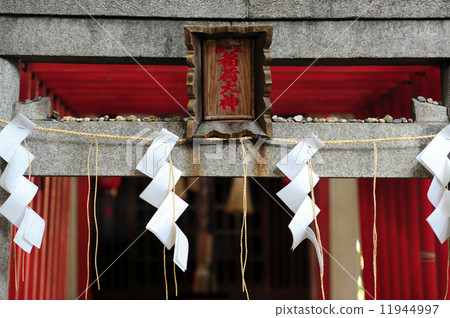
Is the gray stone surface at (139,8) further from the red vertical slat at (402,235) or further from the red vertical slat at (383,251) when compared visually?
the red vertical slat at (383,251)

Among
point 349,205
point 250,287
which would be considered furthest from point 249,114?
point 250,287

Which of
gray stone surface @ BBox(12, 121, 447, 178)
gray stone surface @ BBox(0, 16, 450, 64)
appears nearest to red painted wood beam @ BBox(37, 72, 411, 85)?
gray stone surface @ BBox(0, 16, 450, 64)

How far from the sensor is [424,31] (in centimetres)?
316

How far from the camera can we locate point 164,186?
9.85ft

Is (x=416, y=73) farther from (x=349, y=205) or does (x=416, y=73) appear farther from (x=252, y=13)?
(x=349, y=205)

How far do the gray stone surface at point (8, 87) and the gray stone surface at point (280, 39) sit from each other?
0.14 metres

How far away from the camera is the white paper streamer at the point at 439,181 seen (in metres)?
2.98

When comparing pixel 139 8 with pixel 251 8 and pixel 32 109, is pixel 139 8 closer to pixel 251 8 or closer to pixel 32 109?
pixel 251 8

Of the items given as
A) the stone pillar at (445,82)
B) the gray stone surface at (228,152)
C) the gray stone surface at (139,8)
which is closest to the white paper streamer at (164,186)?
the gray stone surface at (228,152)

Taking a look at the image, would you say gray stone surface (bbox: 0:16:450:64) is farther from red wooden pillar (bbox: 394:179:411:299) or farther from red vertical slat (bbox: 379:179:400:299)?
red vertical slat (bbox: 379:179:400:299)

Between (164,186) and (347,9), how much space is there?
180 centimetres

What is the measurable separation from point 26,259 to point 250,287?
3.53m

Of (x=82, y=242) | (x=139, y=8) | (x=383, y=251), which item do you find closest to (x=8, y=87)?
(x=139, y=8)

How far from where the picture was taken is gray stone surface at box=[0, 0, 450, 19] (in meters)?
3.14
